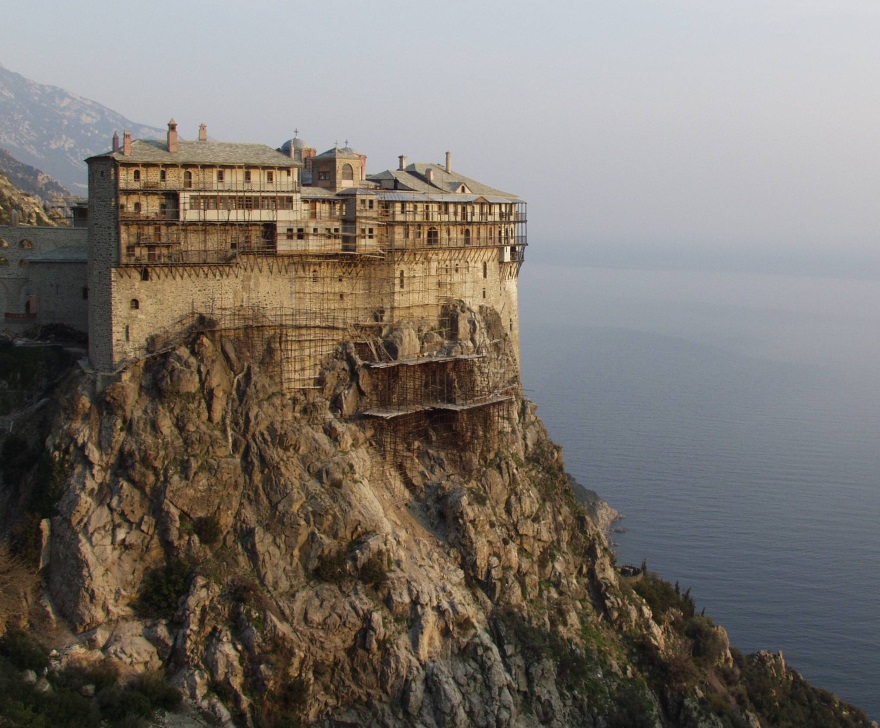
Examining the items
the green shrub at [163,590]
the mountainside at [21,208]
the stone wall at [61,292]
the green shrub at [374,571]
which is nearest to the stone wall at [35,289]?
the stone wall at [61,292]

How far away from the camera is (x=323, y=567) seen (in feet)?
208

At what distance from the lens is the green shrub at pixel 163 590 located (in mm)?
59688

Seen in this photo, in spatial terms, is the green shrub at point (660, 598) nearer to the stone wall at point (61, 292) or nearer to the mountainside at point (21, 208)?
the stone wall at point (61, 292)

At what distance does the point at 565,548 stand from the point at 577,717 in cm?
1097

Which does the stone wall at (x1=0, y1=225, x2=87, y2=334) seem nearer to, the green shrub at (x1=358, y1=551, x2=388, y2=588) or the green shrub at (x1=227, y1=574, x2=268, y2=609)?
the green shrub at (x1=227, y1=574, x2=268, y2=609)

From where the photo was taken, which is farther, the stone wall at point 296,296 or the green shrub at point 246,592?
the stone wall at point 296,296

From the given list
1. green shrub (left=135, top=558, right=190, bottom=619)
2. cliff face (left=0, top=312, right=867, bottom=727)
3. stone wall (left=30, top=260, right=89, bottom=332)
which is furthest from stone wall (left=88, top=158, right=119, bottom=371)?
green shrub (left=135, top=558, right=190, bottom=619)

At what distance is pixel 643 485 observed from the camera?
12450cm

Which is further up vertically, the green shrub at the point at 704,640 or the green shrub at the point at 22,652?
the green shrub at the point at 22,652

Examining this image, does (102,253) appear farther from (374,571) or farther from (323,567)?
(374,571)

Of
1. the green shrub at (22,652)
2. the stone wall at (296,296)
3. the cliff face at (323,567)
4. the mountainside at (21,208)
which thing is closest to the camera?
the green shrub at (22,652)

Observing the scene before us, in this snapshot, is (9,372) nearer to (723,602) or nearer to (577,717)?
(577,717)

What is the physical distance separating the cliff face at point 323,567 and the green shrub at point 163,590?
0.23ft

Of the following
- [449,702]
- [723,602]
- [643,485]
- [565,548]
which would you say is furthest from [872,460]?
[449,702]
